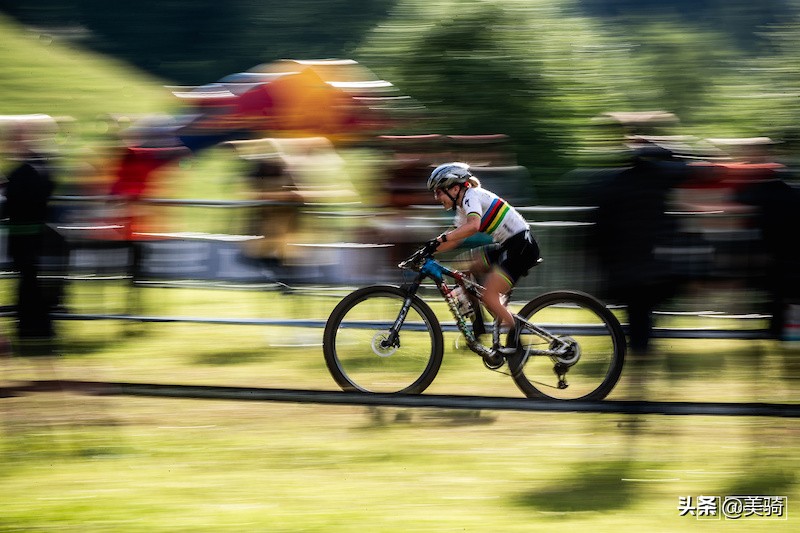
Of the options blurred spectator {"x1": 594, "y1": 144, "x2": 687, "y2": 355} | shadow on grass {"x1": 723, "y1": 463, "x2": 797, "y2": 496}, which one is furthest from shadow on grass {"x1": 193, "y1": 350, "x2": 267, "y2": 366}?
shadow on grass {"x1": 723, "y1": 463, "x2": 797, "y2": 496}

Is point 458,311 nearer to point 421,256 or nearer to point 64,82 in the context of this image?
point 421,256

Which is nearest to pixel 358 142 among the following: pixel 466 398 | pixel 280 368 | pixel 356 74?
pixel 356 74

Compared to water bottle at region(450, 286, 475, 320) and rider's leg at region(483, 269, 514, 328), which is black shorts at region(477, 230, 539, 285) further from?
water bottle at region(450, 286, 475, 320)

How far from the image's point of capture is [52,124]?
8336mm

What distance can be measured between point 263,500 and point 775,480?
2.58 meters

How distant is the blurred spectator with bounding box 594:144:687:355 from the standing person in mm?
3853

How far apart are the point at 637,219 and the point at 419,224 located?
424 centimetres

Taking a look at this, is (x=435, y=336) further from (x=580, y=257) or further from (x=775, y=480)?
(x=580, y=257)

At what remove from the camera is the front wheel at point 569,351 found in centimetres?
723

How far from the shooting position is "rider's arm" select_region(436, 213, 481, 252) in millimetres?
7160

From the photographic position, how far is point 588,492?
562cm

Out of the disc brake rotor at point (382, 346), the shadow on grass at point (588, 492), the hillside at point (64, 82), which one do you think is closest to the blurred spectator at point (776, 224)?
the shadow on grass at point (588, 492)

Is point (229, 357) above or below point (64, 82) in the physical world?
below

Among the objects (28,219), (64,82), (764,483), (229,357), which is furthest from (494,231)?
(64,82)
